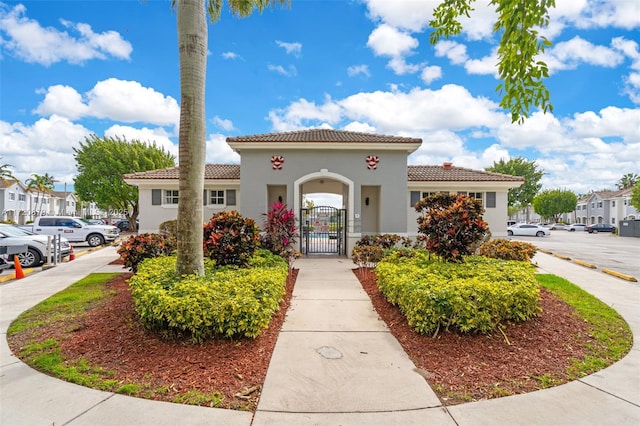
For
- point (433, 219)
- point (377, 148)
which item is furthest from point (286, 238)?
point (377, 148)

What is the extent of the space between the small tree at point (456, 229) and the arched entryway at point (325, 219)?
19.8 feet

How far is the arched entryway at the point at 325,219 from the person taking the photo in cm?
1341

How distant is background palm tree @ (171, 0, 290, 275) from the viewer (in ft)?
18.2

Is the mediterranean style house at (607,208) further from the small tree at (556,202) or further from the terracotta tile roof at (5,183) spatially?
the terracotta tile roof at (5,183)

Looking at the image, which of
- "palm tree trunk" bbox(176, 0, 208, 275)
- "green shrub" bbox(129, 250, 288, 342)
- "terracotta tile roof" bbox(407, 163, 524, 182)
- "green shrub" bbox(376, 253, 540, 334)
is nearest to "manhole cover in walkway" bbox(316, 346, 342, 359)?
"green shrub" bbox(129, 250, 288, 342)

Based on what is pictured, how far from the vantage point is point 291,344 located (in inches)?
188

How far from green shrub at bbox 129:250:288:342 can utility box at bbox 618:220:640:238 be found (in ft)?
148

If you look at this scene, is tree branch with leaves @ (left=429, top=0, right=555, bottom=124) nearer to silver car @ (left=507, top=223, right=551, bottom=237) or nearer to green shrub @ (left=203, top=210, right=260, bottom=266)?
green shrub @ (left=203, top=210, right=260, bottom=266)

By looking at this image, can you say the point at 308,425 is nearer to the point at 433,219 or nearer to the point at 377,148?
the point at 433,219

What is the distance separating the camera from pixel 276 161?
526 inches

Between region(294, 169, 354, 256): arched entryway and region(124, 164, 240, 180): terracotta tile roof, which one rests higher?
region(124, 164, 240, 180): terracotta tile roof

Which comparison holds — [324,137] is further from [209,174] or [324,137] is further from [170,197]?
[170,197]

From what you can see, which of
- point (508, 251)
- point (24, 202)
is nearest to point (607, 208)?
point (508, 251)

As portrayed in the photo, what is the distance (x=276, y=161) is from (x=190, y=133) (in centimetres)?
783
